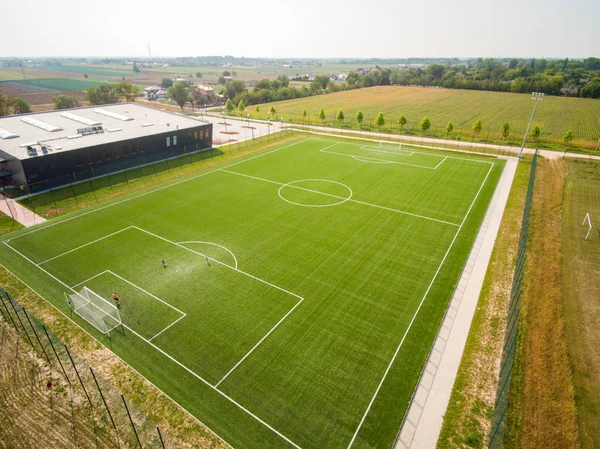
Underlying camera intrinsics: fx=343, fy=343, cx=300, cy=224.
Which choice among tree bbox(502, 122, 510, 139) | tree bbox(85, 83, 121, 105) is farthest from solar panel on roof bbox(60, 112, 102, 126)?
tree bbox(502, 122, 510, 139)

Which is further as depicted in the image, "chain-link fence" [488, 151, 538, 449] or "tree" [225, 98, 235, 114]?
"tree" [225, 98, 235, 114]

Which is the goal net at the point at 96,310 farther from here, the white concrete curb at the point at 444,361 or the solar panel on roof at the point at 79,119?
the solar panel on roof at the point at 79,119

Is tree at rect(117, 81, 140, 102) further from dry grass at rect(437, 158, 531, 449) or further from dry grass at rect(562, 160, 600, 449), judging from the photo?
dry grass at rect(562, 160, 600, 449)

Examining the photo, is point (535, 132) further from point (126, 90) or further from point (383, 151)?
point (126, 90)

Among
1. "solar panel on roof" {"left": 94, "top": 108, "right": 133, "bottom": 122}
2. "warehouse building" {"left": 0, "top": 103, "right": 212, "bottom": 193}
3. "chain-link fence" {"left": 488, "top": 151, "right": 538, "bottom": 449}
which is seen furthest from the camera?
"solar panel on roof" {"left": 94, "top": 108, "right": 133, "bottom": 122}

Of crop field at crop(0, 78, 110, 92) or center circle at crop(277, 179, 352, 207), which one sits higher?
crop field at crop(0, 78, 110, 92)

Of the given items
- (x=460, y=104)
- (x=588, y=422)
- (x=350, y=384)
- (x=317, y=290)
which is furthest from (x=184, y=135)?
(x=460, y=104)

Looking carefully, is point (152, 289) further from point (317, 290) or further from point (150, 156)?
point (150, 156)
